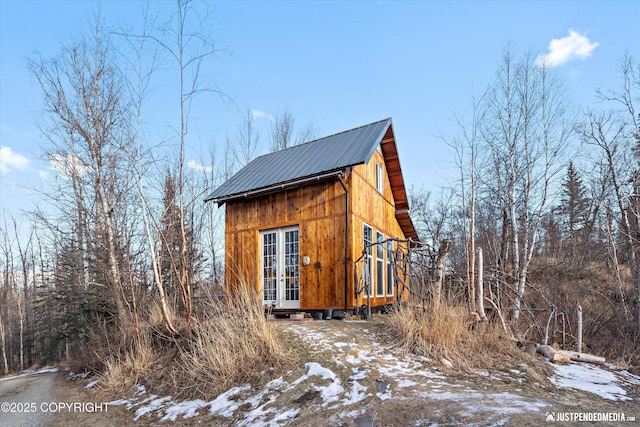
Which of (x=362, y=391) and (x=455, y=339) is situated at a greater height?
(x=455, y=339)

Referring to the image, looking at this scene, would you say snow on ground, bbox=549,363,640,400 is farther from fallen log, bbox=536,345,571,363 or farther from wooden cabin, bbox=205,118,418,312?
wooden cabin, bbox=205,118,418,312

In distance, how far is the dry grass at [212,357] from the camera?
496 cm

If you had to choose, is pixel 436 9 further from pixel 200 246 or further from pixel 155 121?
pixel 200 246

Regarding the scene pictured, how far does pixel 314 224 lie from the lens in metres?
9.30

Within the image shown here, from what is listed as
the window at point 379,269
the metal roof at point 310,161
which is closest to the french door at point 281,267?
the metal roof at point 310,161

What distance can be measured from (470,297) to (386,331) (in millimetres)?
1560

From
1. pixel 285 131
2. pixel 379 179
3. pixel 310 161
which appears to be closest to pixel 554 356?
pixel 310 161

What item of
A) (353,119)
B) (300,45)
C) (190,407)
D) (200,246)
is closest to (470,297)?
(190,407)

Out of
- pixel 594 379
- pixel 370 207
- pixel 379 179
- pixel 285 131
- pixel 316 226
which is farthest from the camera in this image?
pixel 285 131

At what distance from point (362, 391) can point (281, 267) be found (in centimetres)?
594

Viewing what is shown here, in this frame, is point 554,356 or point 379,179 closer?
point 554,356

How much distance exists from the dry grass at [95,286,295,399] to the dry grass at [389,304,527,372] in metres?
1.87

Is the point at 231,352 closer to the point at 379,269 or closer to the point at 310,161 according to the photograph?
the point at 310,161

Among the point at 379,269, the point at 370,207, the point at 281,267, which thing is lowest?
the point at 379,269
